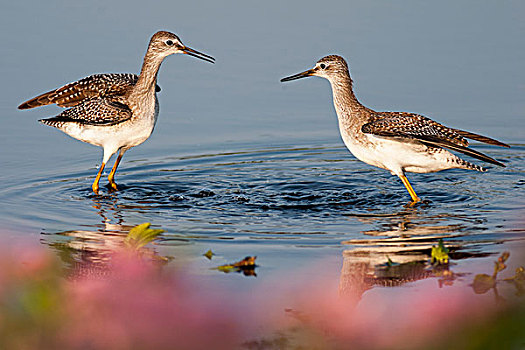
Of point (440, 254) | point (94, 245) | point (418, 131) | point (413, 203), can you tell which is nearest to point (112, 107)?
point (94, 245)

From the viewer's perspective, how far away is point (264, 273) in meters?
7.39

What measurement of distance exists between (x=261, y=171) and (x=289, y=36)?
16.9 ft

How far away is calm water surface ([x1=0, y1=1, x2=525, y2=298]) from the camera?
877 cm

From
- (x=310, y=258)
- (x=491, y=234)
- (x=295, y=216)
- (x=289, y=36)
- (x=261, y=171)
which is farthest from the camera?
(x=289, y=36)

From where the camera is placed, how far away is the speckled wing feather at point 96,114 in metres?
10.7

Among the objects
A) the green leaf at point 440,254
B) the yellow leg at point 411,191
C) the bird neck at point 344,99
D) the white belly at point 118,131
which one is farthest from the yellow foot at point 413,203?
the white belly at point 118,131

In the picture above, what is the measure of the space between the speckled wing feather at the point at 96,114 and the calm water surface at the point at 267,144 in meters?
0.87

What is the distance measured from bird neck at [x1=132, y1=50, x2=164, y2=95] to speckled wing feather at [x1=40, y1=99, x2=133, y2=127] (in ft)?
1.09

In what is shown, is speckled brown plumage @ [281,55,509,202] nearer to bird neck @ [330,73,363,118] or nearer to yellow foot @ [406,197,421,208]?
yellow foot @ [406,197,421,208]

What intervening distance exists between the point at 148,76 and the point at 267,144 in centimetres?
230

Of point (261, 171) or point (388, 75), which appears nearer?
point (261, 171)

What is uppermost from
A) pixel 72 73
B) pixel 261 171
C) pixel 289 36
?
pixel 289 36

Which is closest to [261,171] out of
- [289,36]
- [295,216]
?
[295,216]

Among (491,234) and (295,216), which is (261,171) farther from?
(491,234)
